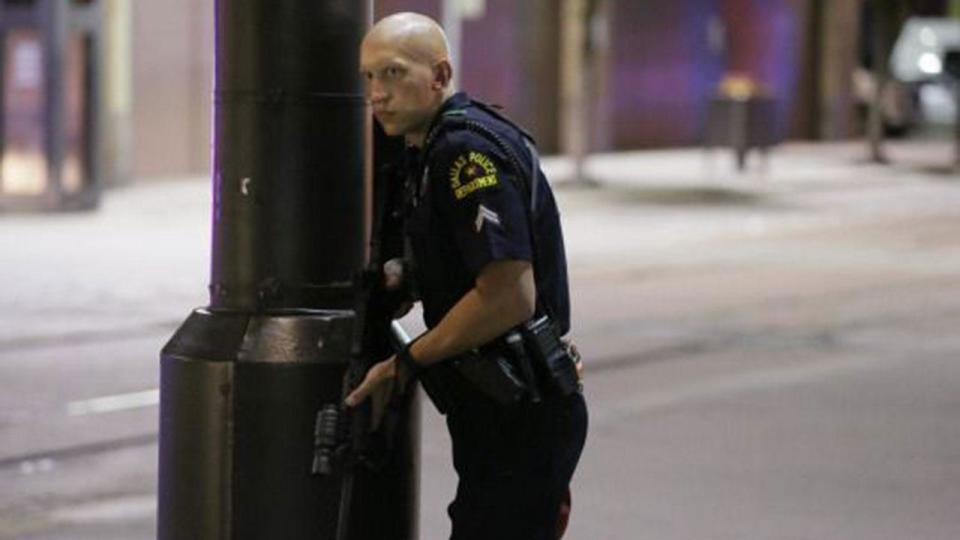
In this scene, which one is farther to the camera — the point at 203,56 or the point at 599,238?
the point at 203,56

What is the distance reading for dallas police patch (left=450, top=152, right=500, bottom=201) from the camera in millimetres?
4352

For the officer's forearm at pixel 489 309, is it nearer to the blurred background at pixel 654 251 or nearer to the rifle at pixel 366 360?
the rifle at pixel 366 360

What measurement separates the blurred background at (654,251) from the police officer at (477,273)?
3.04 meters

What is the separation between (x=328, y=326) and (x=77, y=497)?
3205mm

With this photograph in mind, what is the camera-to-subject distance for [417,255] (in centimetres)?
448

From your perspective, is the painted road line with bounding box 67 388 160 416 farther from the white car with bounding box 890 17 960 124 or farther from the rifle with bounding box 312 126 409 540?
Result: the white car with bounding box 890 17 960 124

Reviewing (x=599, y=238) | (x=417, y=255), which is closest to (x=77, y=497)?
(x=417, y=255)

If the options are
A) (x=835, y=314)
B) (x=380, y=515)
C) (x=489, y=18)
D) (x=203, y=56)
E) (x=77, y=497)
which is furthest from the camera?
(x=489, y=18)

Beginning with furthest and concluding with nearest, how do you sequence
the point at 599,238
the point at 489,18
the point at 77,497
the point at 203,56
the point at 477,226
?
the point at 489,18 → the point at 203,56 → the point at 599,238 → the point at 77,497 → the point at 477,226

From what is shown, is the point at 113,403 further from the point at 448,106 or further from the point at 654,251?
the point at 654,251

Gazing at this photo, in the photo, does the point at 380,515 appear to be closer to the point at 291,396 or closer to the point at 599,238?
the point at 291,396

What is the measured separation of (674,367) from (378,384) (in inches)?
280

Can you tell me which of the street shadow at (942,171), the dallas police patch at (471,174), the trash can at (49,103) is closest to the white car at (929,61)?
the street shadow at (942,171)

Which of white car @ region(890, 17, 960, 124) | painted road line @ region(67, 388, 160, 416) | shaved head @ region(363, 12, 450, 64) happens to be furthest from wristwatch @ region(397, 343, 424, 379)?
white car @ region(890, 17, 960, 124)
